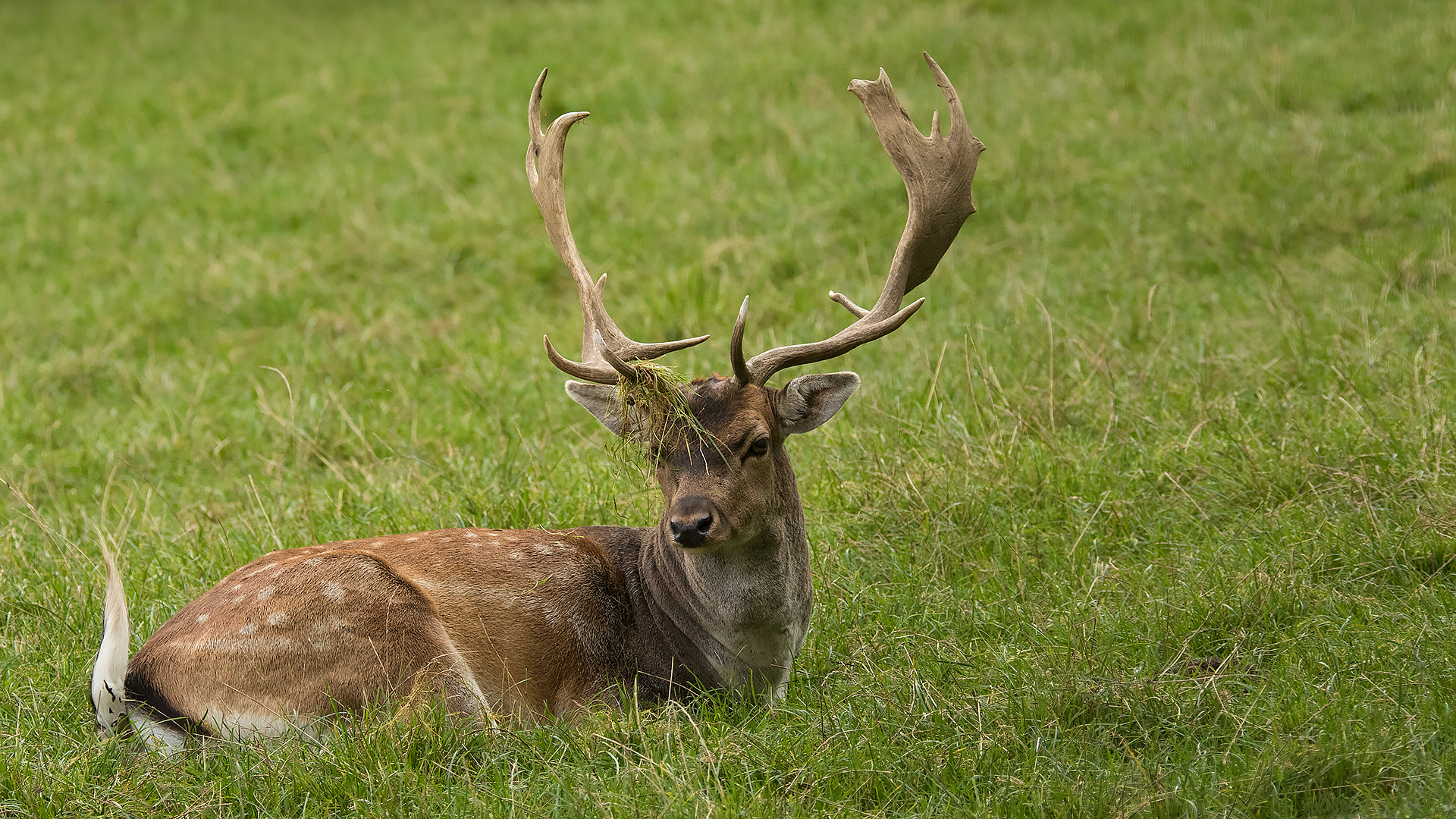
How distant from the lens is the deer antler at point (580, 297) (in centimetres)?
440

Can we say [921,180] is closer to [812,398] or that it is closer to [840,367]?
[812,398]

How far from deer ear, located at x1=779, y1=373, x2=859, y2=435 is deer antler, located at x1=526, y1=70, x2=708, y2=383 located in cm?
37

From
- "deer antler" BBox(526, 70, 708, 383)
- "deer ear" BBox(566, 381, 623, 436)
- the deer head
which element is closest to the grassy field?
the deer head

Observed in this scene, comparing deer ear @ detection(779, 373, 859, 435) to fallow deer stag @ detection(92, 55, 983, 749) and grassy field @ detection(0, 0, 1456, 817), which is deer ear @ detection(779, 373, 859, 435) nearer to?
fallow deer stag @ detection(92, 55, 983, 749)

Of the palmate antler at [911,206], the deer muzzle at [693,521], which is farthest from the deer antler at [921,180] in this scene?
the deer muzzle at [693,521]

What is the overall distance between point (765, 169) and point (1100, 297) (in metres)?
3.48

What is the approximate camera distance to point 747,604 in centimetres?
456

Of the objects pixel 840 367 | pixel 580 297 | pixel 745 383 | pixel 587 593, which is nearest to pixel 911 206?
pixel 745 383

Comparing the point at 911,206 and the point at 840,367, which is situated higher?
the point at 911,206

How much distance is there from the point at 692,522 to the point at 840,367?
3664 millimetres

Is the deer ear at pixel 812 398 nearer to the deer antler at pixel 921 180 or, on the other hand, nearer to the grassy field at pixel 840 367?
the deer antler at pixel 921 180

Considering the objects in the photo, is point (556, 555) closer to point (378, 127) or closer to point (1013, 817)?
point (1013, 817)

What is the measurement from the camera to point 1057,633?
4480 mm

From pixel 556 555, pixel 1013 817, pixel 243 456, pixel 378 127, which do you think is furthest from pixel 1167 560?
pixel 378 127
